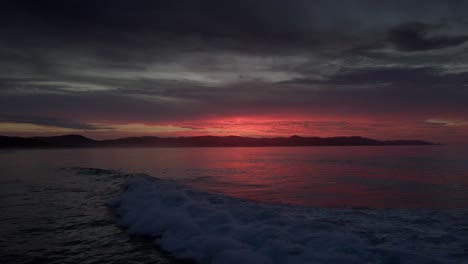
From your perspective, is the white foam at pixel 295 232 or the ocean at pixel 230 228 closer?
the white foam at pixel 295 232

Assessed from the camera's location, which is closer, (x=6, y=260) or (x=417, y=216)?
(x=6, y=260)

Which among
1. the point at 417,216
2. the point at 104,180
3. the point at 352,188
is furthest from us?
the point at 104,180

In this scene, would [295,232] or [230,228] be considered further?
[230,228]

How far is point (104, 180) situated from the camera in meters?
24.0

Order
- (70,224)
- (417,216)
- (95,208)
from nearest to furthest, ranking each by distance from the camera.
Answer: (70,224) → (417,216) → (95,208)

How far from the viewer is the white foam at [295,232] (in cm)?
713

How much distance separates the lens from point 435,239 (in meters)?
8.40

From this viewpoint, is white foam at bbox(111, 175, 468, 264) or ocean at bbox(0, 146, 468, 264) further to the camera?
ocean at bbox(0, 146, 468, 264)

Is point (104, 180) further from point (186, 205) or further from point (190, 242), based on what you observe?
point (190, 242)

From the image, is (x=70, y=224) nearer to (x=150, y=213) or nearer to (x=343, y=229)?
(x=150, y=213)

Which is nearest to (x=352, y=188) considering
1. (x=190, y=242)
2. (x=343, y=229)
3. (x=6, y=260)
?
(x=343, y=229)

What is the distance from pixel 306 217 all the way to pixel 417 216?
164 inches

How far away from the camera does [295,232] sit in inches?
344

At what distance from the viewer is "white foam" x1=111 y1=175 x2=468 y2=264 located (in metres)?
7.13
